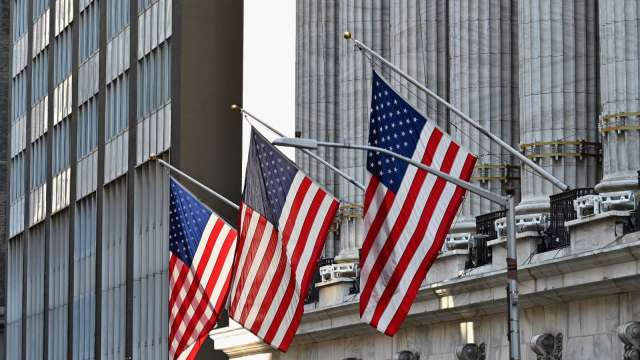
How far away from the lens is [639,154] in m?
34.6

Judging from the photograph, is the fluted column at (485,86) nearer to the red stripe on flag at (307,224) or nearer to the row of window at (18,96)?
the red stripe on flag at (307,224)

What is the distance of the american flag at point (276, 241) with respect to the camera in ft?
117

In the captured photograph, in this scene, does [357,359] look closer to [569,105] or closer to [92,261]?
[569,105]

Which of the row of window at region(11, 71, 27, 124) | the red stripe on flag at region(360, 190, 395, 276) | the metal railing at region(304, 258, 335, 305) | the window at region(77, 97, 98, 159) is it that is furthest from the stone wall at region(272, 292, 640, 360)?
the row of window at region(11, 71, 27, 124)

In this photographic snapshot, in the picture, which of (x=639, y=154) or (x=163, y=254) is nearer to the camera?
(x=639, y=154)

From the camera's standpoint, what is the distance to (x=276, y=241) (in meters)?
36.5

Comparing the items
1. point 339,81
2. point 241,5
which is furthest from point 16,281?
point 339,81

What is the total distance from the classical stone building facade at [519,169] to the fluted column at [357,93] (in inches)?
1.9

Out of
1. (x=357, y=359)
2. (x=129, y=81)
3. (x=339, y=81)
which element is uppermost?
(x=129, y=81)

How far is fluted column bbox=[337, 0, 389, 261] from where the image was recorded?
47.1 meters

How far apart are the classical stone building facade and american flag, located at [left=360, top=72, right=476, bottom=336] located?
316cm

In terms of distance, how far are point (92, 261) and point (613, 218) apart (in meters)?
37.5

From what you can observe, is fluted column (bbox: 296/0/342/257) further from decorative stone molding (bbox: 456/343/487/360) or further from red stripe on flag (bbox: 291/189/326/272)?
red stripe on flag (bbox: 291/189/326/272)

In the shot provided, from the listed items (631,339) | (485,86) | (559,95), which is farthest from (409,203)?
(485,86)
